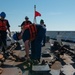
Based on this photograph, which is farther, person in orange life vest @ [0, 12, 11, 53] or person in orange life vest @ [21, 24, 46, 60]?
person in orange life vest @ [0, 12, 11, 53]

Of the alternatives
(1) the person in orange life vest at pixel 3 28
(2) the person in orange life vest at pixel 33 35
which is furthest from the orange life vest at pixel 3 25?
(2) the person in orange life vest at pixel 33 35

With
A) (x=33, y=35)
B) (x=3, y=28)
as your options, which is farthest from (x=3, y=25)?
(x=33, y=35)

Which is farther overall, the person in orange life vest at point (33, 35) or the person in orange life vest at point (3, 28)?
the person in orange life vest at point (3, 28)

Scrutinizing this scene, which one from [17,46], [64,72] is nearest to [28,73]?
[64,72]

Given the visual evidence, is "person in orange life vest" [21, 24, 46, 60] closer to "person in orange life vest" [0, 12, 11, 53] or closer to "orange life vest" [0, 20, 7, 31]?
"person in orange life vest" [0, 12, 11, 53]

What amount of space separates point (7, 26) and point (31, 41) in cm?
294

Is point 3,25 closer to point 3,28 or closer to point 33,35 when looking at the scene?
point 3,28

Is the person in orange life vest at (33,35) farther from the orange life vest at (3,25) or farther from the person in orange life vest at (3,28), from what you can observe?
the orange life vest at (3,25)

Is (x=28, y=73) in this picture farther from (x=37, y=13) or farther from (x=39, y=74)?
(x=37, y=13)

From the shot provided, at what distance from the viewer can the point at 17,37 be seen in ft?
28.0

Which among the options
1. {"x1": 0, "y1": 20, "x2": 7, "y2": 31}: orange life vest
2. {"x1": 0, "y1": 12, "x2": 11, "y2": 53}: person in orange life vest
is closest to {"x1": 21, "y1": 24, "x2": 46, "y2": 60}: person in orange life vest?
{"x1": 0, "y1": 12, "x2": 11, "y2": 53}: person in orange life vest

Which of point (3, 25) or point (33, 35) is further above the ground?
point (3, 25)

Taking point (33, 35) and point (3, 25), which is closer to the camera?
point (33, 35)

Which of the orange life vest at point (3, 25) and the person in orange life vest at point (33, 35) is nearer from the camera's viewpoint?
the person in orange life vest at point (33, 35)
